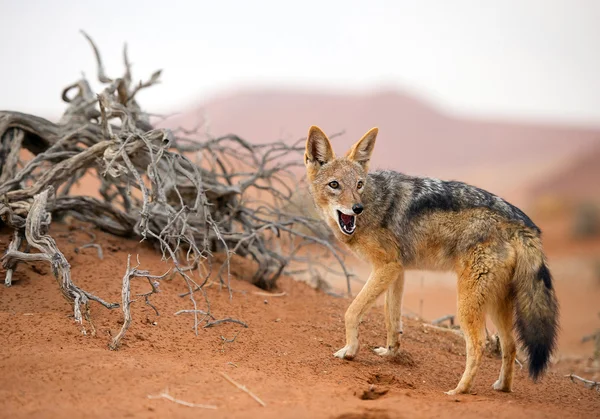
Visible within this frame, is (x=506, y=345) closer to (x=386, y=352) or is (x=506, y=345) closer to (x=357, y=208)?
(x=386, y=352)

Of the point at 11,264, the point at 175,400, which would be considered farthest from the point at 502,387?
the point at 11,264

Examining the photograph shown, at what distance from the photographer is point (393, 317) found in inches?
249

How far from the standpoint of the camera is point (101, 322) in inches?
215

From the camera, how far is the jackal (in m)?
5.21

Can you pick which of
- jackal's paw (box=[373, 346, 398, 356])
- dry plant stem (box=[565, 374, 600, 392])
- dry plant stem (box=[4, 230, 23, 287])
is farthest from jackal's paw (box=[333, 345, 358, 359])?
dry plant stem (box=[4, 230, 23, 287])

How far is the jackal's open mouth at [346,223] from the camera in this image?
584 cm

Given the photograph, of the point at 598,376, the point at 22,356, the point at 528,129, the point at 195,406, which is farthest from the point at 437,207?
the point at 528,129

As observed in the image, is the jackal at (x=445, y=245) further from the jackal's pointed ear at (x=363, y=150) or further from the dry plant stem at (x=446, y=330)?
the dry plant stem at (x=446, y=330)

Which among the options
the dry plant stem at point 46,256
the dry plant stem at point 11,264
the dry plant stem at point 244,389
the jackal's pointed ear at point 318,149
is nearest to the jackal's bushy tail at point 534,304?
the jackal's pointed ear at point 318,149

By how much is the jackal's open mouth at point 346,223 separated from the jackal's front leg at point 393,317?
839mm

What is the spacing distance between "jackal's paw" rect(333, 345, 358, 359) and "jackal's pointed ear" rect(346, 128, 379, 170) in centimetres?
197

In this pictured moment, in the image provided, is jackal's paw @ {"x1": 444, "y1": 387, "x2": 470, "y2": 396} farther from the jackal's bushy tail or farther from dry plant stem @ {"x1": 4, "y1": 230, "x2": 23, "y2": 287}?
dry plant stem @ {"x1": 4, "y1": 230, "x2": 23, "y2": 287}

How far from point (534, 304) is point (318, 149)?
8.80 feet

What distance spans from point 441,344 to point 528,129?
9470cm
